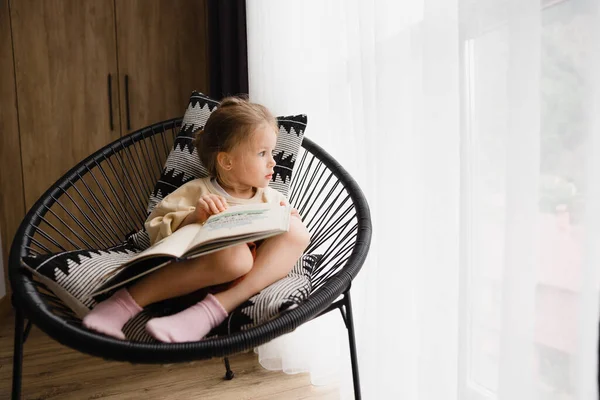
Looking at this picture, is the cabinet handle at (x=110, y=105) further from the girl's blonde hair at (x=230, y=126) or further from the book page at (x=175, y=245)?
the book page at (x=175, y=245)

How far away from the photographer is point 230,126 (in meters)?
1.14

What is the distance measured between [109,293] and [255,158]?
1.44 feet

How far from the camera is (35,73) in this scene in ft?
7.52

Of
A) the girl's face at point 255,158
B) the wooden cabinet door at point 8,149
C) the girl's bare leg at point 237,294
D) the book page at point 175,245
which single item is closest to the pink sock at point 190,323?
the girl's bare leg at point 237,294

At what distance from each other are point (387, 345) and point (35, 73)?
6.91 ft

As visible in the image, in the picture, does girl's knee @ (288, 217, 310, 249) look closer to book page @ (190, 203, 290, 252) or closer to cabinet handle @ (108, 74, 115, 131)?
book page @ (190, 203, 290, 252)

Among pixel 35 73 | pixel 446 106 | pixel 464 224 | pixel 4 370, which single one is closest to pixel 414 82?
pixel 446 106

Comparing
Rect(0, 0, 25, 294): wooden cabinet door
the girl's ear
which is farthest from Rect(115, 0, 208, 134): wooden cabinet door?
the girl's ear

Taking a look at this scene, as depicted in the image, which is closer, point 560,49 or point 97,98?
point 560,49

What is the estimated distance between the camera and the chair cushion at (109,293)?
0.85 m

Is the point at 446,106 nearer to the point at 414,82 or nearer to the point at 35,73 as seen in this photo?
the point at 414,82

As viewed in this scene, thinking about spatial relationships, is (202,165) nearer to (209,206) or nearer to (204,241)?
(209,206)

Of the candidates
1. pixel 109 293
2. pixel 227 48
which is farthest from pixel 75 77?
pixel 109 293

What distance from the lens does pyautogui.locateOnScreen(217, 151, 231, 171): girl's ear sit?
1164 mm
